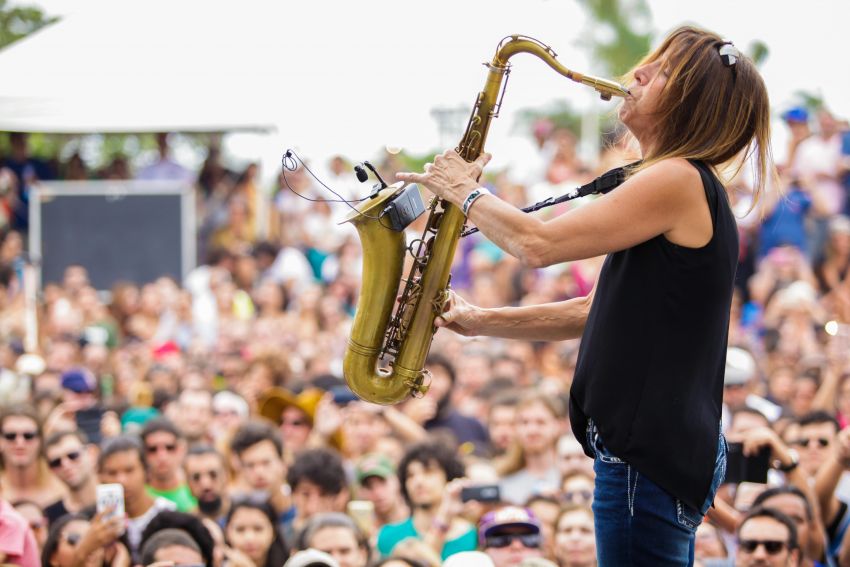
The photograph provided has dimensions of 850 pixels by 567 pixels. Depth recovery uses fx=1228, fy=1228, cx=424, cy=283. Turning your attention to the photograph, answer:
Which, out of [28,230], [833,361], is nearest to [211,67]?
[28,230]

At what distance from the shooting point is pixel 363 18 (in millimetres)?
12539

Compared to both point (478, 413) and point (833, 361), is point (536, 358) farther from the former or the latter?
point (833, 361)

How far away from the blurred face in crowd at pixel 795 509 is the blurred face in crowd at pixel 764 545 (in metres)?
0.21

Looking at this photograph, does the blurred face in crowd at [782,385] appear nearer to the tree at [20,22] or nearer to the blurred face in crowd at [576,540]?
the blurred face in crowd at [576,540]

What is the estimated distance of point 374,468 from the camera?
7223 mm

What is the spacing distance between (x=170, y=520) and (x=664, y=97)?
12.4 feet

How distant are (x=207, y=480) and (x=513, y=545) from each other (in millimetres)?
2252

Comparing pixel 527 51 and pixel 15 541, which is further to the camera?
pixel 15 541

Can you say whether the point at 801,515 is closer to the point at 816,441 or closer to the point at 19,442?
the point at 816,441

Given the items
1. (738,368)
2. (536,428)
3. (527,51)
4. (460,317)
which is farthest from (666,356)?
(738,368)

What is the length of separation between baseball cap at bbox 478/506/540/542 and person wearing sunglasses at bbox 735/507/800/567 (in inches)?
39.5

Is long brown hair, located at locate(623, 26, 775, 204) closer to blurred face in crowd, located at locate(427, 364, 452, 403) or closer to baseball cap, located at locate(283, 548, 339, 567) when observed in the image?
baseball cap, located at locate(283, 548, 339, 567)

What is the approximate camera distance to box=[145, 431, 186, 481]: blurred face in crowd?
757cm

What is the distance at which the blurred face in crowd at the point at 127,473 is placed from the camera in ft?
23.0
